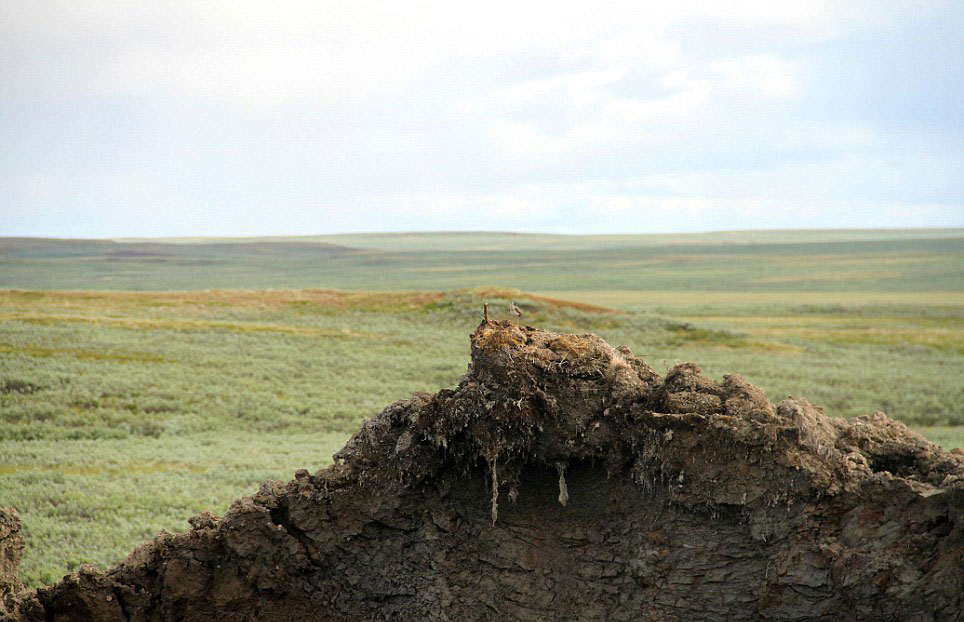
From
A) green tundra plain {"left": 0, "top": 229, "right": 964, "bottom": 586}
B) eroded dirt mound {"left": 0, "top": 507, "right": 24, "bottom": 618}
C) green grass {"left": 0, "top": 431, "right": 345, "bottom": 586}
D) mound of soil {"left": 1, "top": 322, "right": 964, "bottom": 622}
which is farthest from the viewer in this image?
green tundra plain {"left": 0, "top": 229, "right": 964, "bottom": 586}

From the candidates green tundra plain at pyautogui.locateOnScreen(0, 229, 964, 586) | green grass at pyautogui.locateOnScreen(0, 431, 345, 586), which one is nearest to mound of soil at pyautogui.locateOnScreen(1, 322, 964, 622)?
green tundra plain at pyautogui.locateOnScreen(0, 229, 964, 586)

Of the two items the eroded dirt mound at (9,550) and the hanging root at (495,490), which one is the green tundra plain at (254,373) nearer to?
the eroded dirt mound at (9,550)

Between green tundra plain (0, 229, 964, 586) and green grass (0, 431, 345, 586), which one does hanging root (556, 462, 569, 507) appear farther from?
green grass (0, 431, 345, 586)

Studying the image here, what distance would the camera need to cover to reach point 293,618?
729 cm

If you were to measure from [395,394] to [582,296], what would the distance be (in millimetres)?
91602

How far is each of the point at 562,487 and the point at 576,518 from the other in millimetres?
305

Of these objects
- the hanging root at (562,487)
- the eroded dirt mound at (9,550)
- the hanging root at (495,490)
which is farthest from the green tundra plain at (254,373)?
the hanging root at (495,490)

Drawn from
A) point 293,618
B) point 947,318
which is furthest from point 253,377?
point 947,318

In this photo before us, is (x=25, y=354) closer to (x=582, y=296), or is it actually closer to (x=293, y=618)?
(x=293, y=618)

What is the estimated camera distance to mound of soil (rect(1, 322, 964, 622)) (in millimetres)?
6148

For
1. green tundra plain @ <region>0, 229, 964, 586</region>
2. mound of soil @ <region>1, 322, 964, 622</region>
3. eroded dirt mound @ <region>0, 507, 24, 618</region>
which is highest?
mound of soil @ <region>1, 322, 964, 622</region>

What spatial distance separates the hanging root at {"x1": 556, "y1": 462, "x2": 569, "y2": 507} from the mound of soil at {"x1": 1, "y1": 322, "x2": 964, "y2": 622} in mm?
27

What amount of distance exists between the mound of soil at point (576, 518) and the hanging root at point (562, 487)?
0.03 meters

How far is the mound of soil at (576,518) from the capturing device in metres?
6.15
